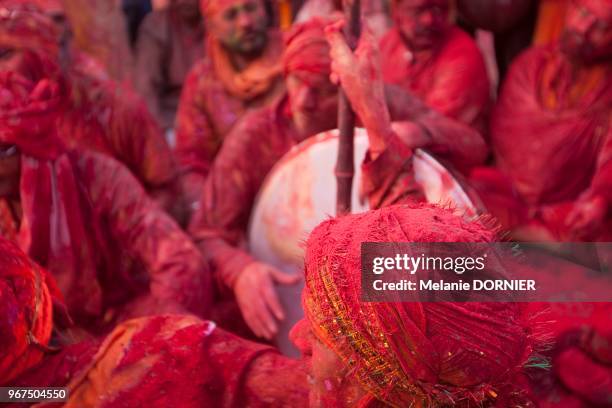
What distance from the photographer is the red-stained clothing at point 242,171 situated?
2080 millimetres

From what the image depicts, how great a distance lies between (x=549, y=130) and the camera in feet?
7.64

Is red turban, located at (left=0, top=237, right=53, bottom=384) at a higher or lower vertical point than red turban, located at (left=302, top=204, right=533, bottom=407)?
lower

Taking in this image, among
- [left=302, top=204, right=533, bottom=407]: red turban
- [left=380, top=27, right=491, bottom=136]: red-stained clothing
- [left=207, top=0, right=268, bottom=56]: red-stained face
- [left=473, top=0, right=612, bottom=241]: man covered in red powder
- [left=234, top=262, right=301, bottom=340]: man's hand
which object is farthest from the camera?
[left=207, top=0, right=268, bottom=56]: red-stained face

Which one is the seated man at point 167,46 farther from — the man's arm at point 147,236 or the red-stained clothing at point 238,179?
the man's arm at point 147,236

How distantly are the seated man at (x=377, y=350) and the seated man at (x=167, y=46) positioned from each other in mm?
3166

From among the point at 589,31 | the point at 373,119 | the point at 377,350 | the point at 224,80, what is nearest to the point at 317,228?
the point at 377,350

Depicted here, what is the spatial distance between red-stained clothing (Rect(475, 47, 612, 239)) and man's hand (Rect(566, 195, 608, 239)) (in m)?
0.20

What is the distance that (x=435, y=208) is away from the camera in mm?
1072

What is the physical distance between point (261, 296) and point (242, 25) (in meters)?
1.67

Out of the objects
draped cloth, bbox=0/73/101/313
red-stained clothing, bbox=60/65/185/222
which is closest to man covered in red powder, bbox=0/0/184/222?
red-stained clothing, bbox=60/65/185/222

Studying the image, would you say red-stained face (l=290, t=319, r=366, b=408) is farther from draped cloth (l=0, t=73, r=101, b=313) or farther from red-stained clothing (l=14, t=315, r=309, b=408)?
draped cloth (l=0, t=73, r=101, b=313)

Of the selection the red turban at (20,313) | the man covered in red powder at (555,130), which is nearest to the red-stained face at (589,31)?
the man covered in red powder at (555,130)

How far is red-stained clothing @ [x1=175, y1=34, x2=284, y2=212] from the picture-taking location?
324 cm

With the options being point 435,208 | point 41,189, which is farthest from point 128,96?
point 435,208
